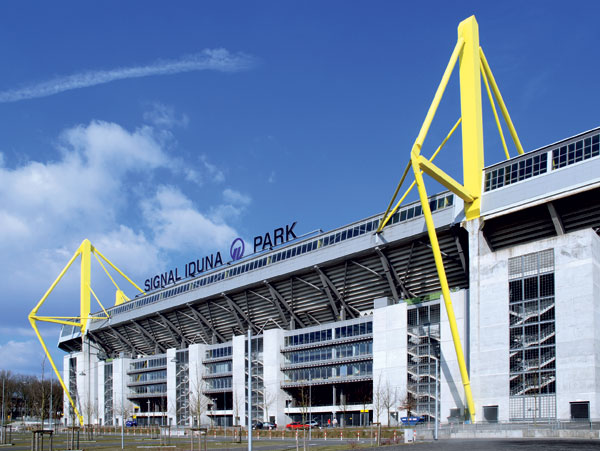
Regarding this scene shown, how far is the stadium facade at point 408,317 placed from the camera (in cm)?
6216

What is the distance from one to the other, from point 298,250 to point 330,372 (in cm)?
1901

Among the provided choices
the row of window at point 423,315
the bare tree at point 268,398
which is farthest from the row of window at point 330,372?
the row of window at point 423,315

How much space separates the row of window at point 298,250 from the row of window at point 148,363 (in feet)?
37.9

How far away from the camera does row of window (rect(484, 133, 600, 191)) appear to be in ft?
199

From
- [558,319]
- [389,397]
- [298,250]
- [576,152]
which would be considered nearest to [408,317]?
[389,397]

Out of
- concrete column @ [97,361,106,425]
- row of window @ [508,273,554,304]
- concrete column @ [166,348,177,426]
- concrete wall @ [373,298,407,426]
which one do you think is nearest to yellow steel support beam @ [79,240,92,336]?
concrete column @ [97,361,106,425]

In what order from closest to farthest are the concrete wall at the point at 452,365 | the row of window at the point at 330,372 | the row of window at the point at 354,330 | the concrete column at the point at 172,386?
the concrete wall at the point at 452,365
the row of window at the point at 354,330
the row of window at the point at 330,372
the concrete column at the point at 172,386

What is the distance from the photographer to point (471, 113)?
238ft

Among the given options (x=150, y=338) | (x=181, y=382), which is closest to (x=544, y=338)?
(x=181, y=382)

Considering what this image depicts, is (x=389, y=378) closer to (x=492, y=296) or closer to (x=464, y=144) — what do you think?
(x=492, y=296)

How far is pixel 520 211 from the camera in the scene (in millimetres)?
66125

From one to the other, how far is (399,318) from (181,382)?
190ft

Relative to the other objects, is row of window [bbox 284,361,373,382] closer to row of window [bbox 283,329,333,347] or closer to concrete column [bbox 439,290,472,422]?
row of window [bbox 283,329,333,347]

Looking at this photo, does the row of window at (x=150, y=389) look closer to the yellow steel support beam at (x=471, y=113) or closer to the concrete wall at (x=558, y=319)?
the concrete wall at (x=558, y=319)
